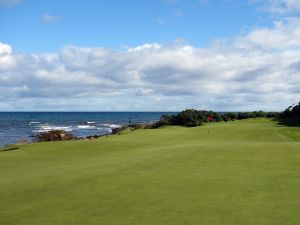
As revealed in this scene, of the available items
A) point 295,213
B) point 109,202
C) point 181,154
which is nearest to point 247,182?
point 295,213

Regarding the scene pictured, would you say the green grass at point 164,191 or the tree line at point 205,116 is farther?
the tree line at point 205,116

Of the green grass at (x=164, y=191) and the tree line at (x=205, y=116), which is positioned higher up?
the tree line at (x=205, y=116)

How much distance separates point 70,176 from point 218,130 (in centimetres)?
2945

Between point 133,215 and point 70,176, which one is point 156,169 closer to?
point 70,176

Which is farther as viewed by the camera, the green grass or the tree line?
the tree line

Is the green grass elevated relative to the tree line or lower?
lower

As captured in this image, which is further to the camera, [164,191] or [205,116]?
[205,116]

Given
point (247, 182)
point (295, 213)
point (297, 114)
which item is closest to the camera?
point (295, 213)

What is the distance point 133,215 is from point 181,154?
35.7ft

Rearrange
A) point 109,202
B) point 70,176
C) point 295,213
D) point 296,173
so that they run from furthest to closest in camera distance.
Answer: point 70,176 → point 296,173 → point 109,202 → point 295,213

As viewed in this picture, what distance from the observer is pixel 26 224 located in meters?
8.25

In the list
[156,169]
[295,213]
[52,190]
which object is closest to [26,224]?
[52,190]

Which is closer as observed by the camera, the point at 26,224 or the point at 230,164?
the point at 26,224

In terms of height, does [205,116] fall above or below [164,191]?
above
